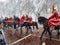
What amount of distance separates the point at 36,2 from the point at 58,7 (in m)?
1.32

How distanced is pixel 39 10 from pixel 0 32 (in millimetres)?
5795

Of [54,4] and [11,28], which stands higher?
[54,4]

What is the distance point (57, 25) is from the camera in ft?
14.4

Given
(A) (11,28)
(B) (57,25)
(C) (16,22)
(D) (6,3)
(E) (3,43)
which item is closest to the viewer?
(E) (3,43)

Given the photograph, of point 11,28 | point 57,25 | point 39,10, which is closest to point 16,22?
point 11,28

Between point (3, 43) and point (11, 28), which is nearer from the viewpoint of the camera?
point (3, 43)

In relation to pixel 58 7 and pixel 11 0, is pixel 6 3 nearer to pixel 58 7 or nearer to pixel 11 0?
pixel 11 0

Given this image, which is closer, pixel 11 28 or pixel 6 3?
pixel 11 28

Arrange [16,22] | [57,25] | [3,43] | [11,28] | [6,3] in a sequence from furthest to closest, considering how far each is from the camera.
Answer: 1. [6,3]
2. [11,28]
3. [16,22]
4. [57,25]
5. [3,43]

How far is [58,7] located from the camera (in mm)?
6203

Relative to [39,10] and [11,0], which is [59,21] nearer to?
[39,10]

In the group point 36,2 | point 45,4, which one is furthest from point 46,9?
point 36,2

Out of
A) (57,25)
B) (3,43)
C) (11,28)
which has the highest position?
(3,43)

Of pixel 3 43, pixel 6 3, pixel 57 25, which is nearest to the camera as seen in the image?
pixel 3 43
